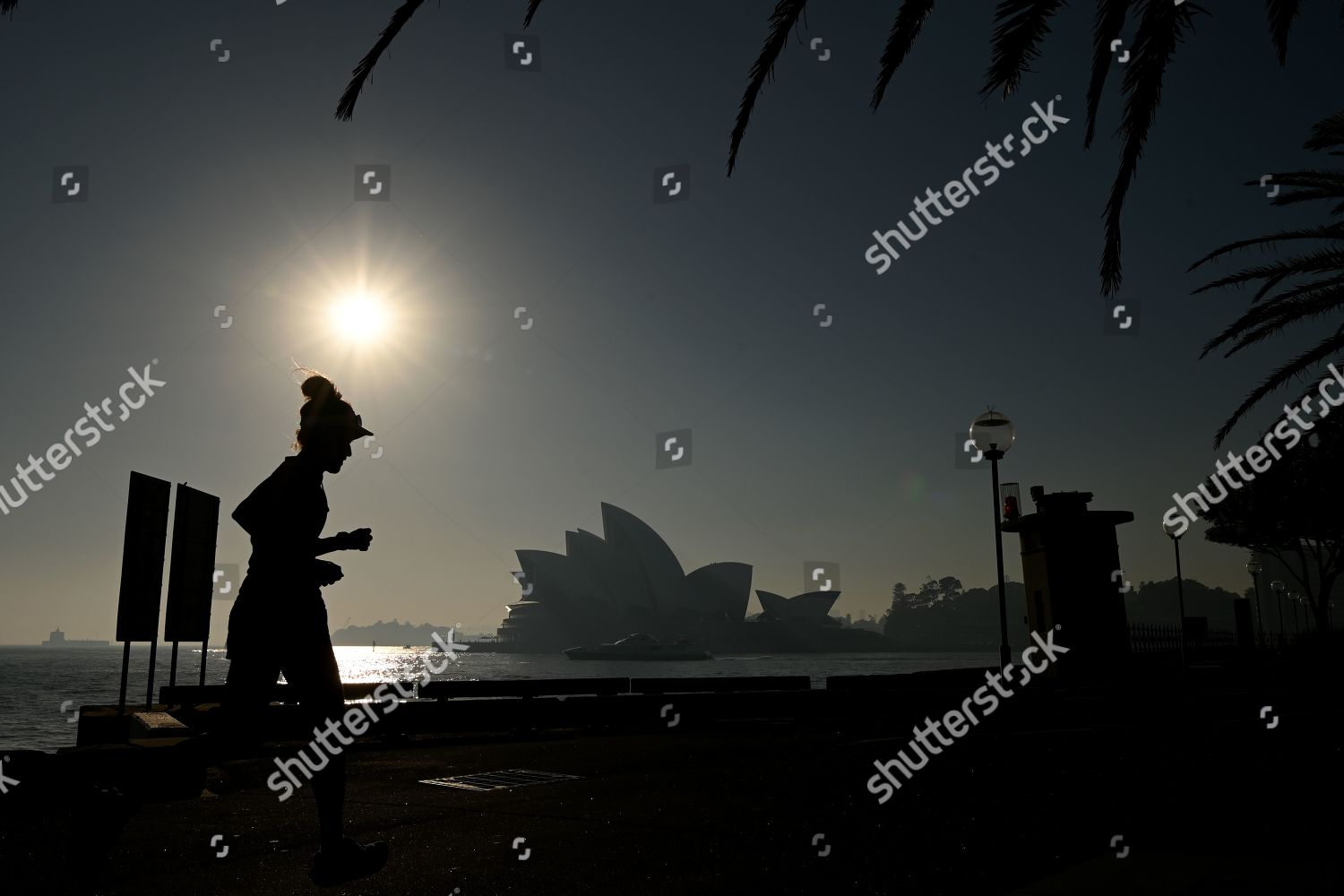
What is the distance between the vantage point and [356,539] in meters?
3.33

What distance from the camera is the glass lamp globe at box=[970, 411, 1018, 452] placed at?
11.5m

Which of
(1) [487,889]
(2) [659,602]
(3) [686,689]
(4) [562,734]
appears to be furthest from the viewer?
(2) [659,602]

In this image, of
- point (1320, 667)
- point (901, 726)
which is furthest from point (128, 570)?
point (1320, 667)

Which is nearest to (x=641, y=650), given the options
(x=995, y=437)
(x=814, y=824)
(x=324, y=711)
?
(x=995, y=437)

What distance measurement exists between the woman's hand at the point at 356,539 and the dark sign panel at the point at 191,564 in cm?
742

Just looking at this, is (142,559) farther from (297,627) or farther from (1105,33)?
(1105,33)

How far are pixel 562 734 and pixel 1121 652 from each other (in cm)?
783

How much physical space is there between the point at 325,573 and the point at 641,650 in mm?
139961

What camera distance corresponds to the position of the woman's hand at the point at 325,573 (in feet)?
10.8

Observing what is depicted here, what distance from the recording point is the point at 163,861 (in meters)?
3.76

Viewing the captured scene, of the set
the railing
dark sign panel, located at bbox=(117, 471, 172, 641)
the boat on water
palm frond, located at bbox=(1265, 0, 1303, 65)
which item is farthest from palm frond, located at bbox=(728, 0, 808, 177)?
the boat on water

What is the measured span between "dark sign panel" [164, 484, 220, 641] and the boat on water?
13193 cm

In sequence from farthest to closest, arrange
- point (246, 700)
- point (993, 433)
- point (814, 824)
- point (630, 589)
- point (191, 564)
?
point (630, 589), point (993, 433), point (191, 564), point (814, 824), point (246, 700)

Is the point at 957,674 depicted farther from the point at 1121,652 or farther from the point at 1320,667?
the point at 1320,667
